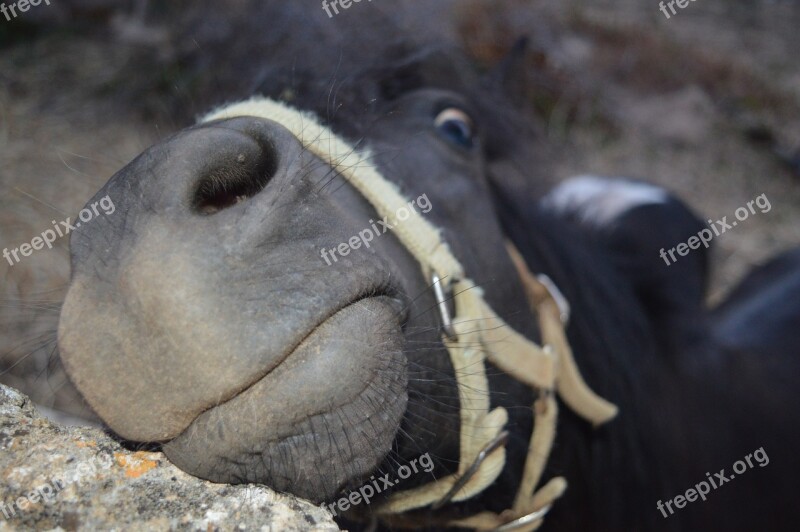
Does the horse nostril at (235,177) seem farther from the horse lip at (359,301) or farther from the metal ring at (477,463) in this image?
the metal ring at (477,463)

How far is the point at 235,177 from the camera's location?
100cm

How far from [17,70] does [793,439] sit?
5.27 meters

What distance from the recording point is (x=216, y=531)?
2.81ft

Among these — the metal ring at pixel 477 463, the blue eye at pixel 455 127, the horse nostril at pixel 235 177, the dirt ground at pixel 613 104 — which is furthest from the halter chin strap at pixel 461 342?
the dirt ground at pixel 613 104

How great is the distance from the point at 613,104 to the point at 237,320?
6.46 metres

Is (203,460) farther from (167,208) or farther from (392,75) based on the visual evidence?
(392,75)

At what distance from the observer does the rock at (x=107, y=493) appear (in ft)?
2.82

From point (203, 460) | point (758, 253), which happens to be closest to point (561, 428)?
point (203, 460)

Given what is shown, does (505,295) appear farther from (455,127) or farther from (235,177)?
(235,177)

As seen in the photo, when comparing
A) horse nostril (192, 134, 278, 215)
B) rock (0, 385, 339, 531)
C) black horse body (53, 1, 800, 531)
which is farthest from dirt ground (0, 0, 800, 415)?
rock (0, 385, 339, 531)

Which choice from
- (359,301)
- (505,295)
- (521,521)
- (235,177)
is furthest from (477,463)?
(235,177)

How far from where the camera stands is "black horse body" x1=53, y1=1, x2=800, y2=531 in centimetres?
120

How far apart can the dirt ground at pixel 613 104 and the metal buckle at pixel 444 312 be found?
2.27 meters

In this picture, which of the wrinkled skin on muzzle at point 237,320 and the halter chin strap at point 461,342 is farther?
the halter chin strap at point 461,342
